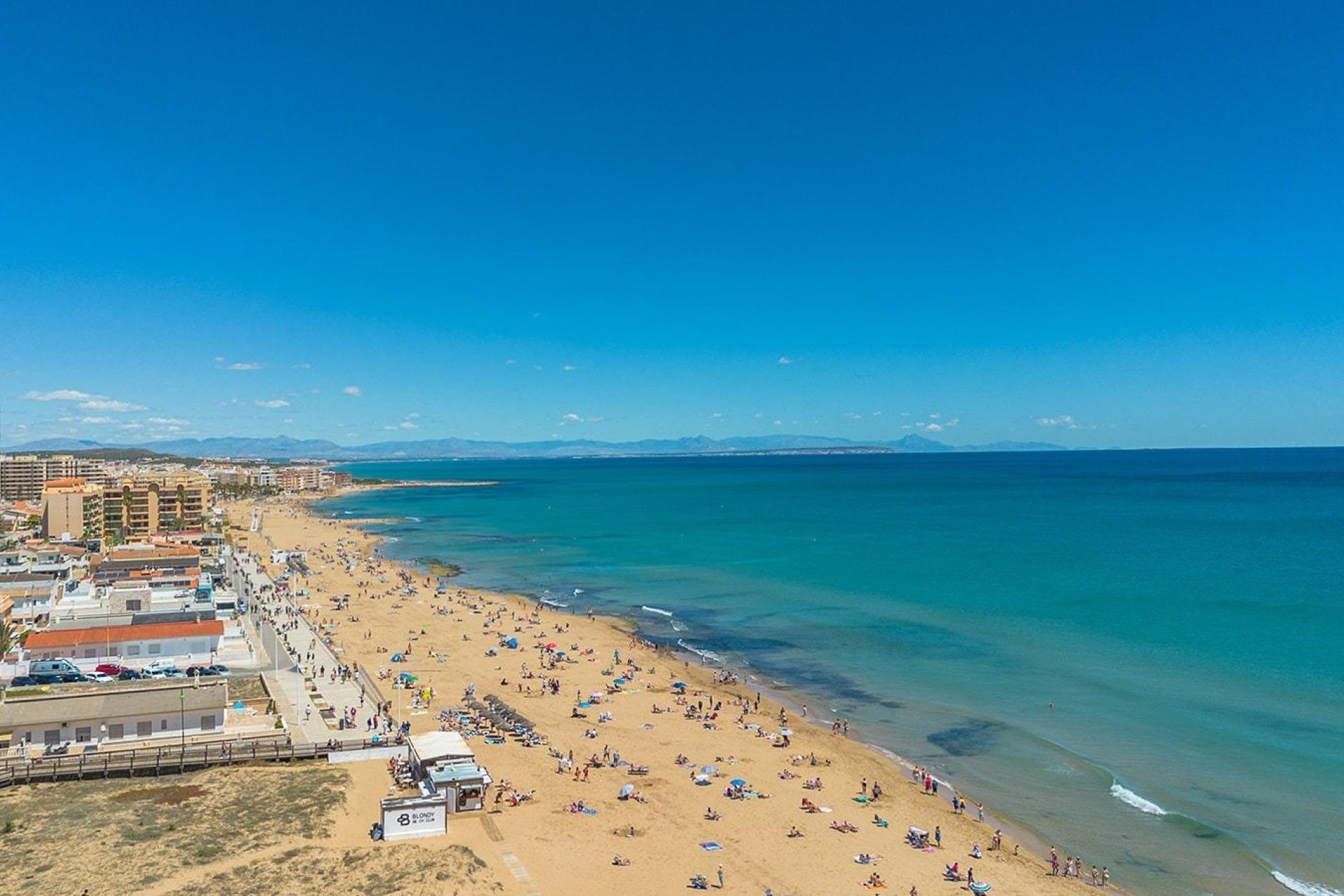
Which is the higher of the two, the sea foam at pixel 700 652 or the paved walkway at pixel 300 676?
the paved walkway at pixel 300 676

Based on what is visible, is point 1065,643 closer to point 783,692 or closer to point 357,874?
point 783,692

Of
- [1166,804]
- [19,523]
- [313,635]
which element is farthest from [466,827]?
[19,523]

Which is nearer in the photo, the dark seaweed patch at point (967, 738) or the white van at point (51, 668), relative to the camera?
the dark seaweed patch at point (967, 738)

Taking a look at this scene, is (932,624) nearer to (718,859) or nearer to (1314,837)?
(1314,837)

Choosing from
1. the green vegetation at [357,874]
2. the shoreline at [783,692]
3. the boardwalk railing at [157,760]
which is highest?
the boardwalk railing at [157,760]

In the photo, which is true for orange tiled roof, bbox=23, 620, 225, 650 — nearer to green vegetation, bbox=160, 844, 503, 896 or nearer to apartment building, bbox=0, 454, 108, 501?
green vegetation, bbox=160, 844, 503, 896

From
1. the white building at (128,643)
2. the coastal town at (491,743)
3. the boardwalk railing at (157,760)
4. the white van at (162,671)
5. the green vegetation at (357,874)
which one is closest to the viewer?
the green vegetation at (357,874)

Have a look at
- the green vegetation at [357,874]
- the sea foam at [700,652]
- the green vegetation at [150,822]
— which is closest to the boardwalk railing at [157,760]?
the green vegetation at [150,822]

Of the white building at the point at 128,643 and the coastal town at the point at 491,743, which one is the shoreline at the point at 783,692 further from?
the white building at the point at 128,643
